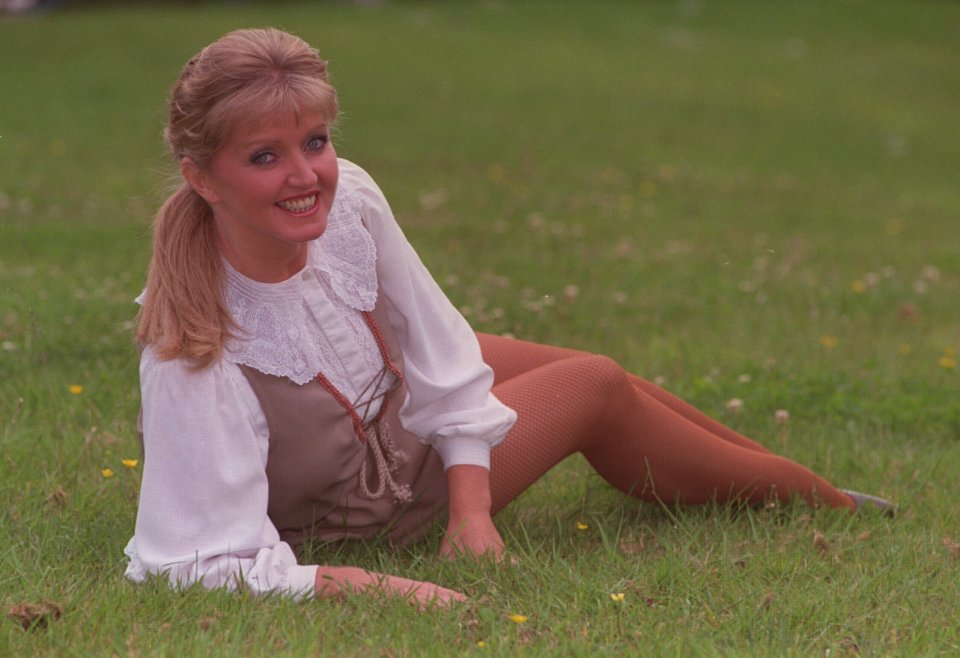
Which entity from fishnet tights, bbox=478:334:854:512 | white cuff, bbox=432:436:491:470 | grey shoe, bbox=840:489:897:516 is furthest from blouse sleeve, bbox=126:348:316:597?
grey shoe, bbox=840:489:897:516

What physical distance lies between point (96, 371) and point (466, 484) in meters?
2.23

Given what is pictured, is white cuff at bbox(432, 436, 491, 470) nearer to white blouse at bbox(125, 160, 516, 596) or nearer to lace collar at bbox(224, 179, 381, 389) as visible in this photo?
white blouse at bbox(125, 160, 516, 596)

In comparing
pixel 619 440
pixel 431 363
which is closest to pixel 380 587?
pixel 431 363

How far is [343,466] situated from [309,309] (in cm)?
41

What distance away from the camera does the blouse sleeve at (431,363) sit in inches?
135

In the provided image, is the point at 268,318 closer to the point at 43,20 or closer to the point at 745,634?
the point at 745,634

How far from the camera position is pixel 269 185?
2988 millimetres

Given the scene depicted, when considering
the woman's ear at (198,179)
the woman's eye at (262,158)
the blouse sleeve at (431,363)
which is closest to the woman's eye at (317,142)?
the woman's eye at (262,158)

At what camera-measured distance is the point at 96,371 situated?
16.8ft

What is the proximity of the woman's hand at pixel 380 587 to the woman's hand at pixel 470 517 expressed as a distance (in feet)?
0.71

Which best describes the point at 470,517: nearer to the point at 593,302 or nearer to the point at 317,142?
the point at 317,142

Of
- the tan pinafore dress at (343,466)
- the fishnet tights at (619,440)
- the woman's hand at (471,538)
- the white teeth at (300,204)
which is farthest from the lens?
the fishnet tights at (619,440)

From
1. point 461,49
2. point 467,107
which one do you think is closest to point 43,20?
point 461,49

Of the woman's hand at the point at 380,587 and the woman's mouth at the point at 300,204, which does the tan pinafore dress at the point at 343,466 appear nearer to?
the woman's hand at the point at 380,587
